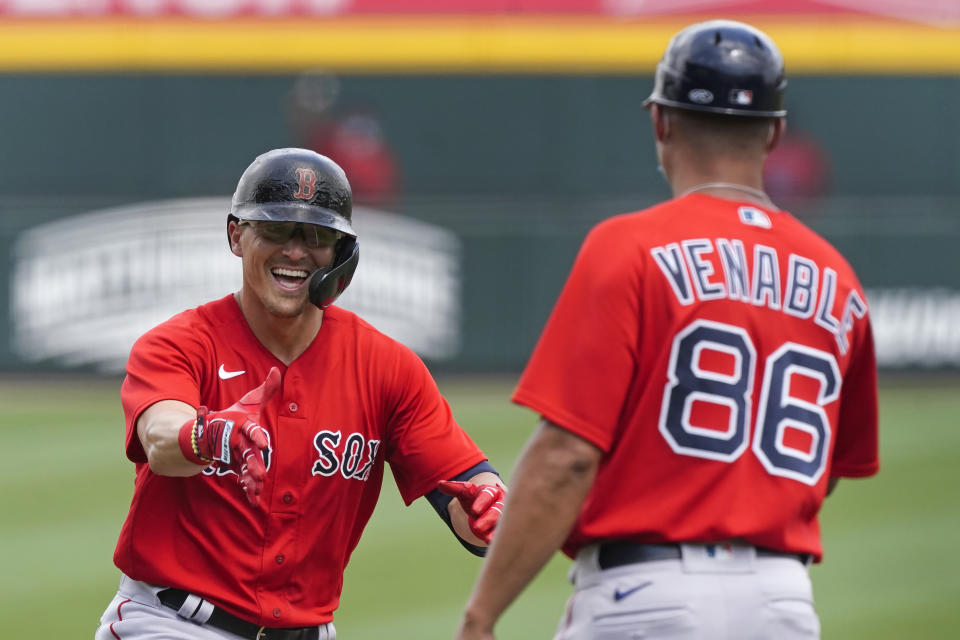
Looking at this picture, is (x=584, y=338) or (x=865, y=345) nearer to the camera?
(x=584, y=338)

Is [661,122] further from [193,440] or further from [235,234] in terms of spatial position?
[235,234]

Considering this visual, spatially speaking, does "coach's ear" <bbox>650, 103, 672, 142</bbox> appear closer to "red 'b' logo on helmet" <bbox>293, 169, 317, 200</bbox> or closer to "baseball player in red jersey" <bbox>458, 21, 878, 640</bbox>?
"baseball player in red jersey" <bbox>458, 21, 878, 640</bbox>

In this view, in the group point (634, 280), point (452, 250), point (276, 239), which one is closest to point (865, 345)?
point (634, 280)

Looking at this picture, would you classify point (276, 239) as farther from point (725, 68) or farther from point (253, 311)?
point (725, 68)

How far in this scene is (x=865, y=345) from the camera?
3.42m

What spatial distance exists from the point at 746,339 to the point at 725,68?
58 centimetres

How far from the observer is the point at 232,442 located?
3510 millimetres

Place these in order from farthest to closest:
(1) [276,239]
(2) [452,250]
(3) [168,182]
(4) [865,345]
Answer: (3) [168,182] < (2) [452,250] < (1) [276,239] < (4) [865,345]

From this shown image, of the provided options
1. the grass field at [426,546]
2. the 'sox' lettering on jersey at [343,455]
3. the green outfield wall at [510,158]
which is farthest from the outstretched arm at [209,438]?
the green outfield wall at [510,158]

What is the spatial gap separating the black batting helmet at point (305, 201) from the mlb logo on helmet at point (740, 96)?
1.25 metres

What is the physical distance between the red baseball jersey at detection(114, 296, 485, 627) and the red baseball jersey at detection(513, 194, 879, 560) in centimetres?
101

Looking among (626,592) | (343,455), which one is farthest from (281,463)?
(626,592)

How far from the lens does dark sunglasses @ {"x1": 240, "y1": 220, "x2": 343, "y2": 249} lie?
4.08 metres

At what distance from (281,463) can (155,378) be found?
40 centimetres
